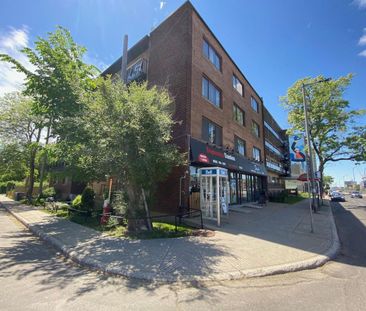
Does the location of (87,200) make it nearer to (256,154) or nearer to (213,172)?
(213,172)

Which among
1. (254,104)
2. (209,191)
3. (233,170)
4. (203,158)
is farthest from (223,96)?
(254,104)

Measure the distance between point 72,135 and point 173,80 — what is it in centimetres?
727

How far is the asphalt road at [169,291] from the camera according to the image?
386 cm

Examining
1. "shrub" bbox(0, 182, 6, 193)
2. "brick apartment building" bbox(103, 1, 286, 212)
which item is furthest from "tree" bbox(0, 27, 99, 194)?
"shrub" bbox(0, 182, 6, 193)

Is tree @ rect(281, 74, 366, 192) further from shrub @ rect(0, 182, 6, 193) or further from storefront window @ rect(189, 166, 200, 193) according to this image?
shrub @ rect(0, 182, 6, 193)

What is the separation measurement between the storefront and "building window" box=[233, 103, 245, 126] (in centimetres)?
382

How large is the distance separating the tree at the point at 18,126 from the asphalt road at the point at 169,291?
21.9m

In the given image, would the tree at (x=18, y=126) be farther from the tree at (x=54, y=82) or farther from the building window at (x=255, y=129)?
the building window at (x=255, y=129)

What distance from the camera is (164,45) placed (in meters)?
16.1

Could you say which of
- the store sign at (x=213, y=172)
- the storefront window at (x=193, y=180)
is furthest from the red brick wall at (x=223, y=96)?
the store sign at (x=213, y=172)

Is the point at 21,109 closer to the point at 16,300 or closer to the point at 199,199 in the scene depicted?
the point at 199,199

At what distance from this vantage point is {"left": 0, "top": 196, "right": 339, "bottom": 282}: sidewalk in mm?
5258

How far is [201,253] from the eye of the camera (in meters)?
6.48

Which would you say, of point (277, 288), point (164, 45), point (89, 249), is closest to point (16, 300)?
point (89, 249)
